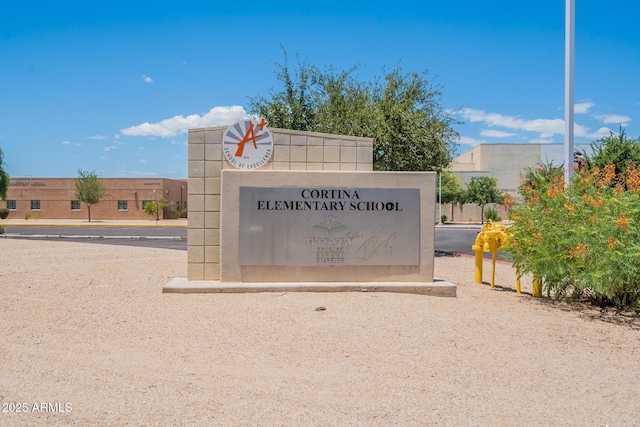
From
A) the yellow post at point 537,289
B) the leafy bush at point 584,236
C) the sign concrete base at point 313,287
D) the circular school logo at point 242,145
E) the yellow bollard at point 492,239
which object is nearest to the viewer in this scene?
the leafy bush at point 584,236

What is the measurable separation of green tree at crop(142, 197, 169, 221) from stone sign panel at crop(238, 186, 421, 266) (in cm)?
4204

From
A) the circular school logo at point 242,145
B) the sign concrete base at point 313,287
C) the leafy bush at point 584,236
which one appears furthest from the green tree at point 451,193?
the circular school logo at point 242,145

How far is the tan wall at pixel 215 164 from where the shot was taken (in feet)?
33.0

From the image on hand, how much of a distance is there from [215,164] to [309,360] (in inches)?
204

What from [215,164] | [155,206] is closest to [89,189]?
[155,206]

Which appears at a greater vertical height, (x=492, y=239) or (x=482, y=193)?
(x=482, y=193)

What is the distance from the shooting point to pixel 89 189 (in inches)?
1932

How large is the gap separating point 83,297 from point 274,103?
11.1 metres

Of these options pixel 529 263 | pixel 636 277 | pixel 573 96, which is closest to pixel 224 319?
pixel 529 263

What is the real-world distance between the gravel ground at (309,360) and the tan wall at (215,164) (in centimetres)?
114

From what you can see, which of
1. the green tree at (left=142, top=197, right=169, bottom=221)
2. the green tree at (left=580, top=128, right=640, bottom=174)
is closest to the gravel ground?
the green tree at (left=580, top=128, right=640, bottom=174)

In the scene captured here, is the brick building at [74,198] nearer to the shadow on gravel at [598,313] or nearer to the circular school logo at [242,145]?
the circular school logo at [242,145]

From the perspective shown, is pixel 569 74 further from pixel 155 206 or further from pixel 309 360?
pixel 155 206

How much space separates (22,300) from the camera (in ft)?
29.4
